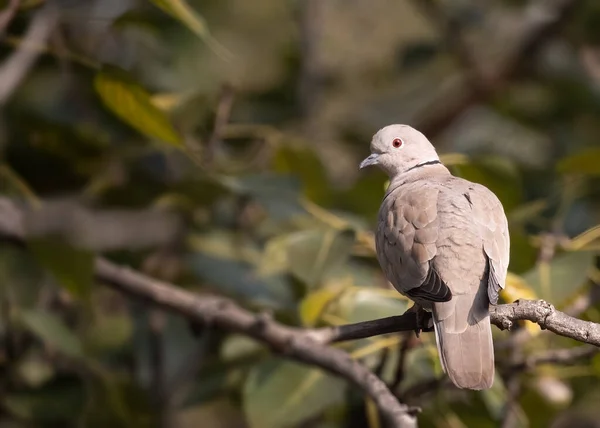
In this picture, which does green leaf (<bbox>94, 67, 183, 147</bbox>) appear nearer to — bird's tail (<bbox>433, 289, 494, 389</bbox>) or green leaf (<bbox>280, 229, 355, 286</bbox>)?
green leaf (<bbox>280, 229, 355, 286</bbox>)

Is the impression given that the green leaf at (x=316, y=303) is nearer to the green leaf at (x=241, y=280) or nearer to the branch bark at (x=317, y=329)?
the branch bark at (x=317, y=329)

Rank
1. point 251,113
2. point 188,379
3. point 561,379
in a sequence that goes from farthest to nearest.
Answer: point 251,113, point 188,379, point 561,379

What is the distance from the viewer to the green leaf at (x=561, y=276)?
241 centimetres

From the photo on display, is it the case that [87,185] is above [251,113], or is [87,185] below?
below

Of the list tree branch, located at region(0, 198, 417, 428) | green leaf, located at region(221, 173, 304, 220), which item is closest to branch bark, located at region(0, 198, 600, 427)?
tree branch, located at region(0, 198, 417, 428)

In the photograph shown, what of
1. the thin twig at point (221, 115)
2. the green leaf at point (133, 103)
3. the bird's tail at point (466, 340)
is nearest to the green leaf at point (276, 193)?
the thin twig at point (221, 115)

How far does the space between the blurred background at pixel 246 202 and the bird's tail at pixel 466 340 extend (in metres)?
0.29

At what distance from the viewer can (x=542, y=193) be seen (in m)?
3.81

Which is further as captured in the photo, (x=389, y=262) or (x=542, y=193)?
(x=542, y=193)

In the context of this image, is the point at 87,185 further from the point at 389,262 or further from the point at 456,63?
the point at 456,63

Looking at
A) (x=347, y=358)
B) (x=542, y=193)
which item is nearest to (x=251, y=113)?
(x=542, y=193)

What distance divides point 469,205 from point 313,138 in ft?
8.47

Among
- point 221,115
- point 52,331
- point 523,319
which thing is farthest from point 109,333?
point 523,319

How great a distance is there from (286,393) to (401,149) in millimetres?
Answer: 760
